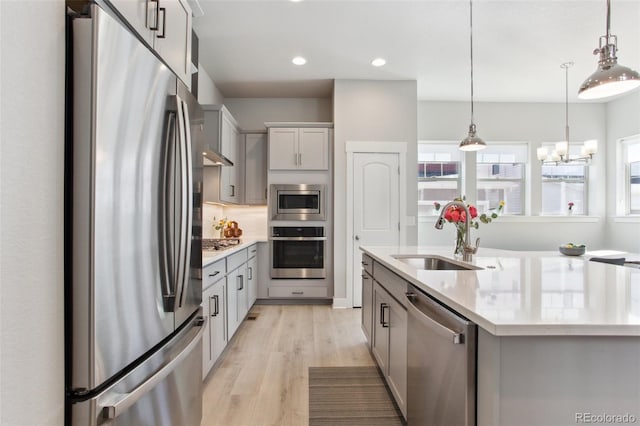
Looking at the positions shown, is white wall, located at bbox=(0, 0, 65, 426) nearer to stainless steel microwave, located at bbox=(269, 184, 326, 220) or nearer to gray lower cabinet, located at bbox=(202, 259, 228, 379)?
gray lower cabinet, located at bbox=(202, 259, 228, 379)

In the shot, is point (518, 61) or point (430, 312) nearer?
point (430, 312)

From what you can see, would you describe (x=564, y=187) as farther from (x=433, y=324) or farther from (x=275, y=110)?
(x=433, y=324)

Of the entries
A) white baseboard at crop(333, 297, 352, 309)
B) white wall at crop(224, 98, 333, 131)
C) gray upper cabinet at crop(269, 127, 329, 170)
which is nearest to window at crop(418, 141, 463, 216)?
white wall at crop(224, 98, 333, 131)

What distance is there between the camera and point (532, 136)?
5.54 m

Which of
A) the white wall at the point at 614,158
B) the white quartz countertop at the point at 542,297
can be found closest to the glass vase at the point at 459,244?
the white quartz countertop at the point at 542,297

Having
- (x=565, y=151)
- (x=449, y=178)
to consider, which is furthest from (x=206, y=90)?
(x=565, y=151)

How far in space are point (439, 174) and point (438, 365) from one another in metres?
4.68

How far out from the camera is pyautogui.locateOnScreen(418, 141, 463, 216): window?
551 cm

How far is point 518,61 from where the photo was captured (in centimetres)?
404

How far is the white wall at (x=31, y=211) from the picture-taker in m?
0.73

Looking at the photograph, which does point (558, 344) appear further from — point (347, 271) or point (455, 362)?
point (347, 271)

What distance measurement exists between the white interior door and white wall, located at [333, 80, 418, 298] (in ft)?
0.50

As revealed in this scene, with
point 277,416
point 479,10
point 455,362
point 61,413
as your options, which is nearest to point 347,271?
point 277,416

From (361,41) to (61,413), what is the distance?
3.69 metres
